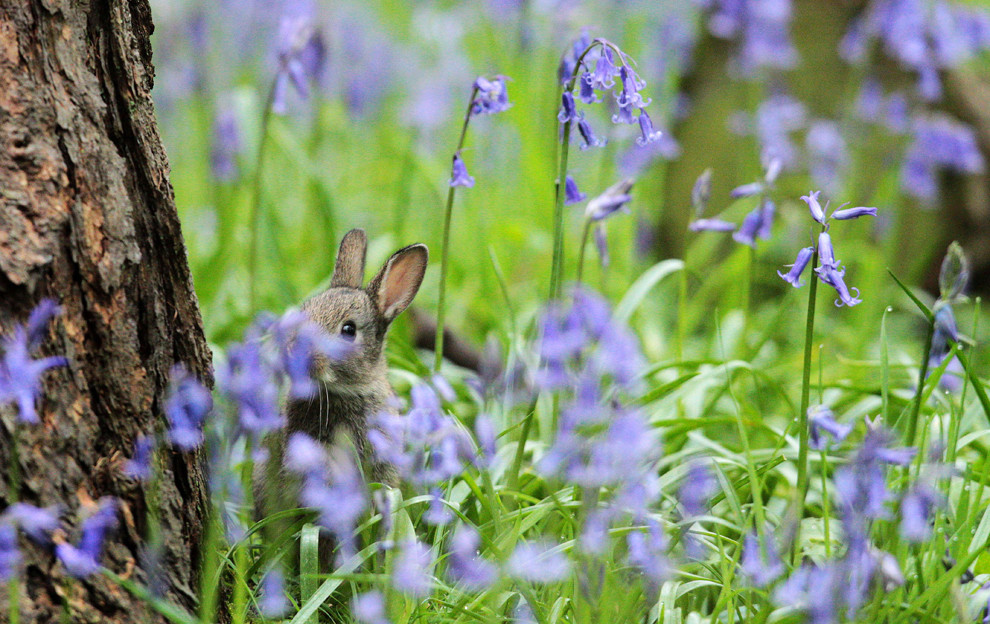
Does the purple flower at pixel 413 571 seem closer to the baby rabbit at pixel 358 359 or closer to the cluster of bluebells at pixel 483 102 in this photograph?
the baby rabbit at pixel 358 359

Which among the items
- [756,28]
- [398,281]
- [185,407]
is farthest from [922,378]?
[756,28]

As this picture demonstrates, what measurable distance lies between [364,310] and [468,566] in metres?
1.22

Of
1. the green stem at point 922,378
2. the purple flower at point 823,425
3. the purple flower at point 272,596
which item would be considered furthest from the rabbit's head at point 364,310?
the green stem at point 922,378

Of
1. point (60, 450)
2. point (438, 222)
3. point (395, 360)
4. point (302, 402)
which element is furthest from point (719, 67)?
point (60, 450)

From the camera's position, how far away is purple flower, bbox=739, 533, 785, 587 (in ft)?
6.95

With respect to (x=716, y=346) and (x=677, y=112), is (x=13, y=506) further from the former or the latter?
(x=677, y=112)

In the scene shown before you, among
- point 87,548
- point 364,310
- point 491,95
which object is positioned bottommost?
point 87,548

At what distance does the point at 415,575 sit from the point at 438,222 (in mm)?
3803

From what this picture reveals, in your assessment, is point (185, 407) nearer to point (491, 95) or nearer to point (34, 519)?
point (34, 519)

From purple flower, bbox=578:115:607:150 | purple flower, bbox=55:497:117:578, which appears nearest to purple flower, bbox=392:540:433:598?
purple flower, bbox=55:497:117:578

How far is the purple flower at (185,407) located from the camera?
2080 millimetres

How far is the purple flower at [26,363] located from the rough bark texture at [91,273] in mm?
36

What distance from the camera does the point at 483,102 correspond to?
2779mm

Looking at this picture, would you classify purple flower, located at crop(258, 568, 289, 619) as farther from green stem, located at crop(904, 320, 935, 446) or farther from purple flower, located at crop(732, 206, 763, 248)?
purple flower, located at crop(732, 206, 763, 248)
